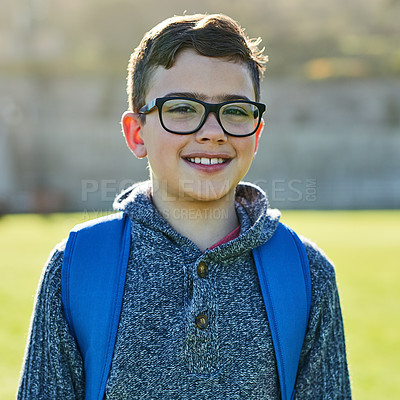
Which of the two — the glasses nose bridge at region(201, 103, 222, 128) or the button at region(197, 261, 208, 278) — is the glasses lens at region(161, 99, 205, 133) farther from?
the button at region(197, 261, 208, 278)

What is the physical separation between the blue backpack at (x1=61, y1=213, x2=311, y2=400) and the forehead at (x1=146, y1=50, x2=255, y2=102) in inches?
→ 18.7

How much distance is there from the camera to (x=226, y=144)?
1898 mm

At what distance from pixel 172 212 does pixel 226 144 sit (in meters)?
0.30

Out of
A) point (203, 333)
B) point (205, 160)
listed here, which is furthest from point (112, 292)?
point (205, 160)

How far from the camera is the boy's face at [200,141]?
6.12 feet

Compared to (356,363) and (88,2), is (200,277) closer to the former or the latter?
(356,363)

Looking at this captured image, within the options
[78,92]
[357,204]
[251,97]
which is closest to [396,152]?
[357,204]

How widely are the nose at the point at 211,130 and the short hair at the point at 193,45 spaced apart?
0.22 meters

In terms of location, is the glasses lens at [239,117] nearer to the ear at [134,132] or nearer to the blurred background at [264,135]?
the ear at [134,132]

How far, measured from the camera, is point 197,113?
1.86 m

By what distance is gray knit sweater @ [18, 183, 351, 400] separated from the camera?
1730mm

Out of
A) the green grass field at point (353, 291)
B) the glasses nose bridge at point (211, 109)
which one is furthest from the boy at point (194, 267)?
the green grass field at point (353, 291)

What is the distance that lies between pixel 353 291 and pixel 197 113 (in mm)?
5513

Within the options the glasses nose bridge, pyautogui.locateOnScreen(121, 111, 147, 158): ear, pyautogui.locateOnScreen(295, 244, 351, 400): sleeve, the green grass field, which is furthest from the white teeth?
the green grass field
